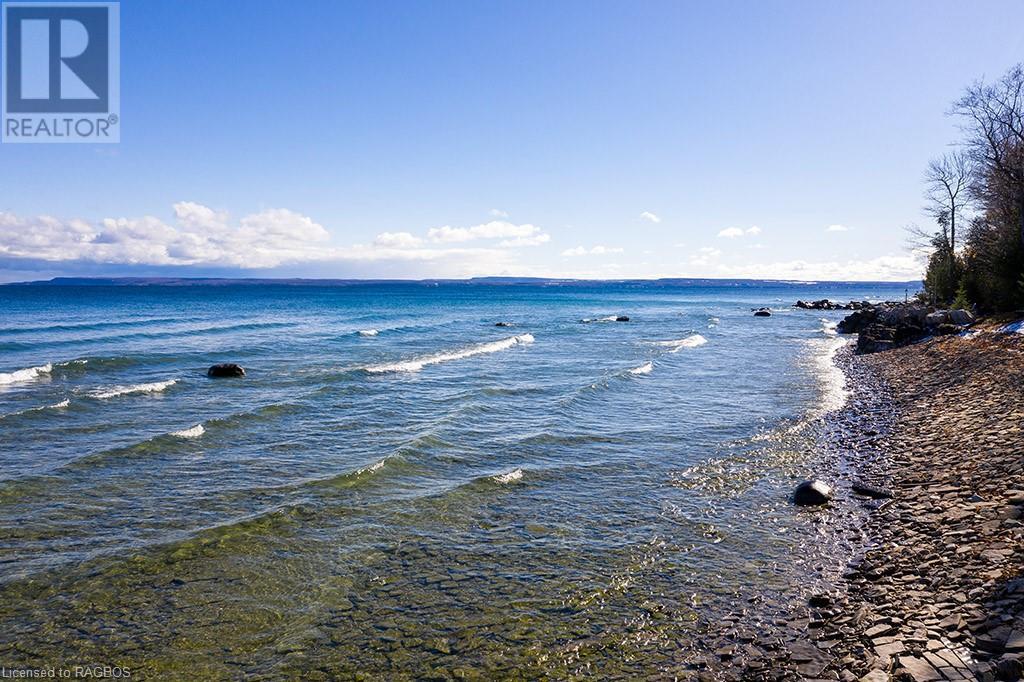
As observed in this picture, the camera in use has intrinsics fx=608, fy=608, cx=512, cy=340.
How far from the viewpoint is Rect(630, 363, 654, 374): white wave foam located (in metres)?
29.3

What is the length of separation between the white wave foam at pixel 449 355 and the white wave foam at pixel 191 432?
37.5 feet

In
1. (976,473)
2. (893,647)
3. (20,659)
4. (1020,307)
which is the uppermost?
(1020,307)

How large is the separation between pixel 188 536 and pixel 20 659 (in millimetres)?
3459

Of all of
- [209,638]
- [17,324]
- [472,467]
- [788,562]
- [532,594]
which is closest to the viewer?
[209,638]

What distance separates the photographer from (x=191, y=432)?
58.0ft

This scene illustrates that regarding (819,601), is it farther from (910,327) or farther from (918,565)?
(910,327)

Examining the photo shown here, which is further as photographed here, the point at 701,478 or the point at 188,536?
the point at 701,478

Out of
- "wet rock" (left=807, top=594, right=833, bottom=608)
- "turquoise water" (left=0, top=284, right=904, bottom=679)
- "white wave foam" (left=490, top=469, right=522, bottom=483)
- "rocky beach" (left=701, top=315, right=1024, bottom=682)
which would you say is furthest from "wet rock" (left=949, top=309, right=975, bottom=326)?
"wet rock" (left=807, top=594, right=833, bottom=608)

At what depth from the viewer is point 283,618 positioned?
8133 mm

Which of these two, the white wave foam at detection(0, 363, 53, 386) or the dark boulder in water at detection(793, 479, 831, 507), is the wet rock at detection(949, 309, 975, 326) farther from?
the white wave foam at detection(0, 363, 53, 386)

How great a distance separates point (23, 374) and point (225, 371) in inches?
336

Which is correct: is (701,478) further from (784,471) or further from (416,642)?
(416,642)

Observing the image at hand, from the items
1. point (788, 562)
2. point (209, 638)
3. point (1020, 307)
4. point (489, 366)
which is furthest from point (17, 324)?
point (1020, 307)

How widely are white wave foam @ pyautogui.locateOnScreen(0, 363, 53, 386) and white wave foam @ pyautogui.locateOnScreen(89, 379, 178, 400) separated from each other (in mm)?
5144
